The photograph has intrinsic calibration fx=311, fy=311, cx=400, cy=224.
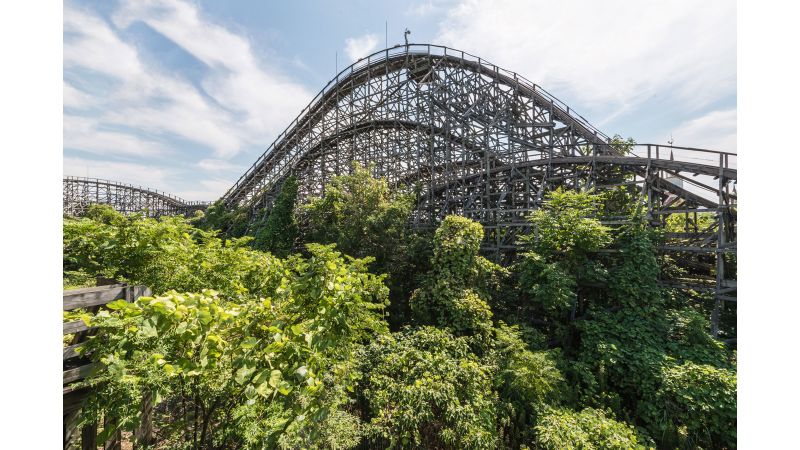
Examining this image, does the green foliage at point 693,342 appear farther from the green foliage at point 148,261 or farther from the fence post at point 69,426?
the fence post at point 69,426

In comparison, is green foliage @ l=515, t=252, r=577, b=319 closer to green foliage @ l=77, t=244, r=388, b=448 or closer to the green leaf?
green foliage @ l=77, t=244, r=388, b=448

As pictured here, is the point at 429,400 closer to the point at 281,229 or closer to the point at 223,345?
the point at 223,345

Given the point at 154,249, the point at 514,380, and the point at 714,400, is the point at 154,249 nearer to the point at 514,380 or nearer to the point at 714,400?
the point at 514,380

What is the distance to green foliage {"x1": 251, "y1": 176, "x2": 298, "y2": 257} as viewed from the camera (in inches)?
576

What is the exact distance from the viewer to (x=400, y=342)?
6.71 metres

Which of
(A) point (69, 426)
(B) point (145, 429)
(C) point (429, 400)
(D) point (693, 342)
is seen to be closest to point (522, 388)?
(C) point (429, 400)

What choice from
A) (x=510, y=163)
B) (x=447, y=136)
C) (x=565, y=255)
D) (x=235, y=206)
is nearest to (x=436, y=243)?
(x=565, y=255)

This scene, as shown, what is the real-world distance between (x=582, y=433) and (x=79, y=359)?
6.26m

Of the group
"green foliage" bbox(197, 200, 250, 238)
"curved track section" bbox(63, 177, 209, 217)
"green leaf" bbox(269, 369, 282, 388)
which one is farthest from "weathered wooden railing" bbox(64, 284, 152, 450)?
"curved track section" bbox(63, 177, 209, 217)

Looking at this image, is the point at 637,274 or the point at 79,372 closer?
the point at 79,372

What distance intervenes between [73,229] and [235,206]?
719 inches

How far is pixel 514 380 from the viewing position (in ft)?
20.0

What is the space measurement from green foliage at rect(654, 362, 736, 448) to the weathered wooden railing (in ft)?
26.7

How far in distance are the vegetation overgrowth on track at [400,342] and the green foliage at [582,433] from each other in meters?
0.03
